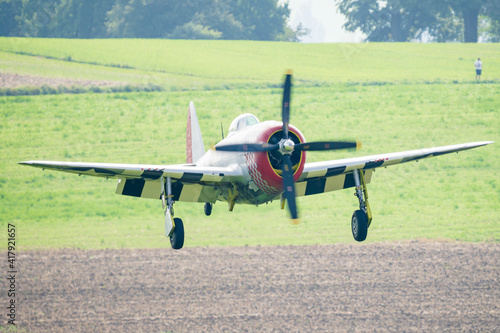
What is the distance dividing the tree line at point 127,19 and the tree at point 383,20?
53.8 ft

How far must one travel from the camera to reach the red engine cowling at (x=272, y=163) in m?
21.4

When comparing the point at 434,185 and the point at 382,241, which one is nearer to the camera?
the point at 382,241

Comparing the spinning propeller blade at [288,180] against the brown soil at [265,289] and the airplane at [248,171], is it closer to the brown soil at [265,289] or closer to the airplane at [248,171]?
the airplane at [248,171]

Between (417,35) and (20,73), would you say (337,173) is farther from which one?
(417,35)

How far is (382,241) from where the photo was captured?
61.6m

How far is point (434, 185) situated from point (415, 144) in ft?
20.8

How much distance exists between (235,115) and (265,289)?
23.3 meters

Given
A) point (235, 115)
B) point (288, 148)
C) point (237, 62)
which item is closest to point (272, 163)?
point (288, 148)

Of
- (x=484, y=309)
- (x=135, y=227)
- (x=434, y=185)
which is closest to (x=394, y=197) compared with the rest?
(x=434, y=185)

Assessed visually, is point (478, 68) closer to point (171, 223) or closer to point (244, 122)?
point (244, 122)

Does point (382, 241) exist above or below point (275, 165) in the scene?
below

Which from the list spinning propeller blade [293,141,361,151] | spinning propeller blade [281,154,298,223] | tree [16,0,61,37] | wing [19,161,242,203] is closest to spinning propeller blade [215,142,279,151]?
spinning propeller blade [281,154,298,223]

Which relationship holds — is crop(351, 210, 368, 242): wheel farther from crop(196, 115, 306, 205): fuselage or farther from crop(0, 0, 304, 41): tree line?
crop(0, 0, 304, 41): tree line

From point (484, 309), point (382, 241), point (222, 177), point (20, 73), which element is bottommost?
point (484, 309)
